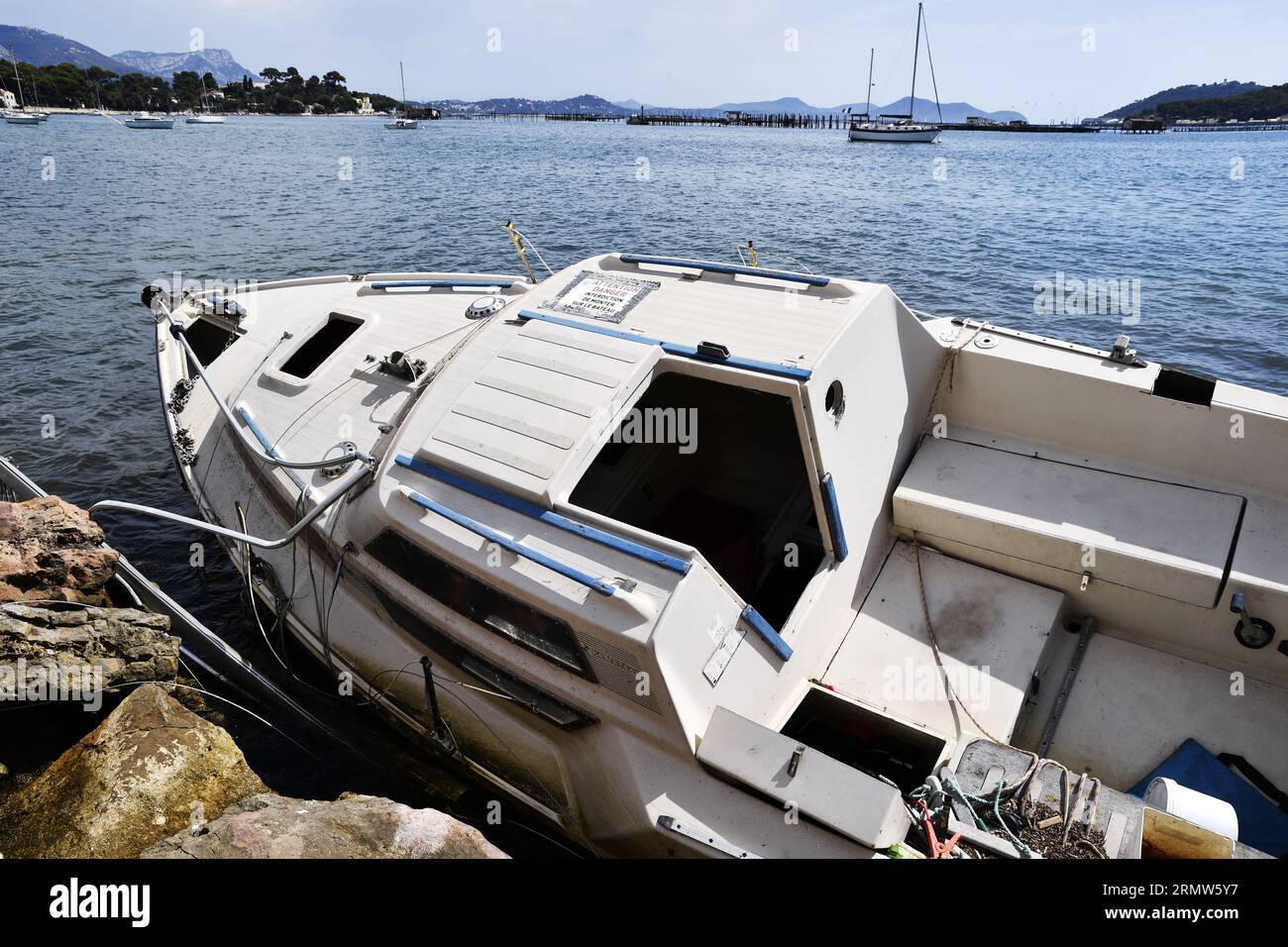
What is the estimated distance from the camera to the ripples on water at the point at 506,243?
14.6 metres

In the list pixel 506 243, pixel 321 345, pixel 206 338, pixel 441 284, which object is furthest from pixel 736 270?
pixel 506 243

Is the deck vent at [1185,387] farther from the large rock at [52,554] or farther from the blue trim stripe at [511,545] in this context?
the large rock at [52,554]

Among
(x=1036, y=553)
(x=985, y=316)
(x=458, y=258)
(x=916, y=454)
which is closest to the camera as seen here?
(x=1036, y=553)

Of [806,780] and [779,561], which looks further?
[779,561]

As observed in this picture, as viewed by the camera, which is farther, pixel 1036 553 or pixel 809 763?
pixel 1036 553

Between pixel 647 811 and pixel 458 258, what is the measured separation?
21.6 m

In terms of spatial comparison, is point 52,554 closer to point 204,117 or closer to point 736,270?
point 736,270

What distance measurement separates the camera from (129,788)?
223 inches

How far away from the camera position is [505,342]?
696 cm

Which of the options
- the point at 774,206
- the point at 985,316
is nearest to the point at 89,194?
the point at 774,206

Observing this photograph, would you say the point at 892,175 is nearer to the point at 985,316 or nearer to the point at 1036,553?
the point at 985,316

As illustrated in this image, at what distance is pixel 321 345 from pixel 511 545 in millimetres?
5588

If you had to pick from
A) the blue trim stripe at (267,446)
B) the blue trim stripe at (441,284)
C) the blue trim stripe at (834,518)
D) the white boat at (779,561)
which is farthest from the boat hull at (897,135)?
the blue trim stripe at (834,518)

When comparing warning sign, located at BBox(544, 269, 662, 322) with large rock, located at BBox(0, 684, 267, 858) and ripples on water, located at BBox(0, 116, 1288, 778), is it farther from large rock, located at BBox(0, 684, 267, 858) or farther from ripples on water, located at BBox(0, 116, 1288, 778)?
ripples on water, located at BBox(0, 116, 1288, 778)
